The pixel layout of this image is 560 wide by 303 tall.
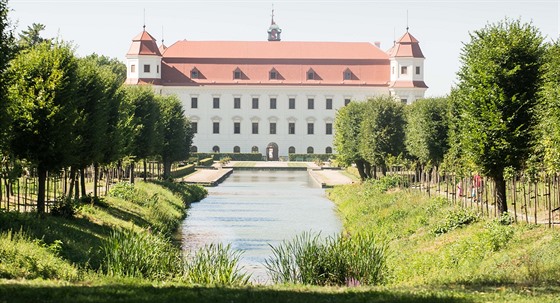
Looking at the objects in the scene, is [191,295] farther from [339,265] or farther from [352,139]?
[352,139]

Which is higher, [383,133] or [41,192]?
[383,133]

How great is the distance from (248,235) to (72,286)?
16.9 meters

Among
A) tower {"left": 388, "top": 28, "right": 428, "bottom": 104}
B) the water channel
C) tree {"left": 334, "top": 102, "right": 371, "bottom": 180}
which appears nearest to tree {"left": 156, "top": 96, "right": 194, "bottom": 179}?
the water channel

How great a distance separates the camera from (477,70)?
22.8 m

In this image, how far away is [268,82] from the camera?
97312 millimetres

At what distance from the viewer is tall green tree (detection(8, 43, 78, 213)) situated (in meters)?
21.3

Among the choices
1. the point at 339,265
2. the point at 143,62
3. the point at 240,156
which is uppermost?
the point at 143,62

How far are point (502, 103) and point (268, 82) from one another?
75549 millimetres

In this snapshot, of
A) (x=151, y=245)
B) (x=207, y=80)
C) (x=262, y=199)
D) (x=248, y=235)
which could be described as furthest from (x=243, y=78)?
(x=151, y=245)

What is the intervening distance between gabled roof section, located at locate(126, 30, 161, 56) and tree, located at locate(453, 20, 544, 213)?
73990 mm

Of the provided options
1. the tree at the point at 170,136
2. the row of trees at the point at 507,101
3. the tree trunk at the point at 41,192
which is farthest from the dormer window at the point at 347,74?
the tree trunk at the point at 41,192

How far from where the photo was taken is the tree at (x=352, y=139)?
163ft

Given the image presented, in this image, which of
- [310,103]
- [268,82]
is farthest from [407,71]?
[268,82]

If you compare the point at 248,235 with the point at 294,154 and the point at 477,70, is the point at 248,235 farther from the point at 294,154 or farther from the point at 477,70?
the point at 294,154
